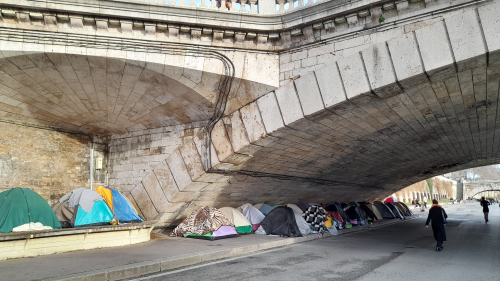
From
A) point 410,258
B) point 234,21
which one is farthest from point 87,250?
point 410,258

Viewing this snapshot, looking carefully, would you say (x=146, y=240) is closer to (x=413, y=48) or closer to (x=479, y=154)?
(x=413, y=48)

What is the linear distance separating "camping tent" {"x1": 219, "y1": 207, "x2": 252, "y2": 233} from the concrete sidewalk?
2.60 m

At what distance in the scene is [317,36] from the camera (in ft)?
33.3

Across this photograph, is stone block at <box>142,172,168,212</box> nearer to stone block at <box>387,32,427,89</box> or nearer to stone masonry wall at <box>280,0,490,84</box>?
stone masonry wall at <box>280,0,490,84</box>

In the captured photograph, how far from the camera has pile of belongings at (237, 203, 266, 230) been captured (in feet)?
49.6

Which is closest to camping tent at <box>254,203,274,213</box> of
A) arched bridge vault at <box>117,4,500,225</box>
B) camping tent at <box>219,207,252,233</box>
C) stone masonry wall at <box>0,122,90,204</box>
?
arched bridge vault at <box>117,4,500,225</box>

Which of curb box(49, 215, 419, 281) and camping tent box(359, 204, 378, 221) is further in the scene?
camping tent box(359, 204, 378, 221)

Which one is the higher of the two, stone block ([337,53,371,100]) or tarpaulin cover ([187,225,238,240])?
stone block ([337,53,371,100])

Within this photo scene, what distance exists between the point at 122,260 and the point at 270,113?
5356 millimetres

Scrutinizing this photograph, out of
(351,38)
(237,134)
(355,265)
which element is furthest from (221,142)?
(355,265)

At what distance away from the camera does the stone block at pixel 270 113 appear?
10.2 m

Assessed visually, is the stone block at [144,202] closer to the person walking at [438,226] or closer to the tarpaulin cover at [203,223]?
the tarpaulin cover at [203,223]

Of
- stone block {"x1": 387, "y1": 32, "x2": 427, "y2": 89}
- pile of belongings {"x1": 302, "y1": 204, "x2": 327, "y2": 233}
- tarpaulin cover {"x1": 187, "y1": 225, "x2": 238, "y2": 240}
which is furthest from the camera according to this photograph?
pile of belongings {"x1": 302, "y1": 204, "x2": 327, "y2": 233}

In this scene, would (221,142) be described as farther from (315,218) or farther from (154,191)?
(315,218)
